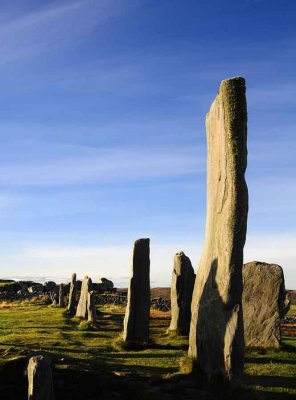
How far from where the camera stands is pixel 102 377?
532 inches

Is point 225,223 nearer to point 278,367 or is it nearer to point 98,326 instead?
point 278,367

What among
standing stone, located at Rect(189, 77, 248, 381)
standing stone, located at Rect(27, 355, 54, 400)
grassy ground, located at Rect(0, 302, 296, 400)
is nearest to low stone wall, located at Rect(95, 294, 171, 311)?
grassy ground, located at Rect(0, 302, 296, 400)

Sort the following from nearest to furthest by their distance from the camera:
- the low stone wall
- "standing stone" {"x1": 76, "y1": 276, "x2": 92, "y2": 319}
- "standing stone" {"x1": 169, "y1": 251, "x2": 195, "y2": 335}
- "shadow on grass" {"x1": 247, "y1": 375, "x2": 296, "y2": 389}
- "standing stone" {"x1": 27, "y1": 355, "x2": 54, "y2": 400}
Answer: "standing stone" {"x1": 27, "y1": 355, "x2": 54, "y2": 400}, "shadow on grass" {"x1": 247, "y1": 375, "x2": 296, "y2": 389}, "standing stone" {"x1": 169, "y1": 251, "x2": 195, "y2": 335}, "standing stone" {"x1": 76, "y1": 276, "x2": 92, "y2": 319}, the low stone wall

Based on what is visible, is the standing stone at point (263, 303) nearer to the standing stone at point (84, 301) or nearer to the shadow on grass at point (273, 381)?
the shadow on grass at point (273, 381)

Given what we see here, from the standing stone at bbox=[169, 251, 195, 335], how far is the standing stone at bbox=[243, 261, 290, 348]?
4.55 m

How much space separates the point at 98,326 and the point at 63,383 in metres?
14.6

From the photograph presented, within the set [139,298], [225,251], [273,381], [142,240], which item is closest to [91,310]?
[139,298]

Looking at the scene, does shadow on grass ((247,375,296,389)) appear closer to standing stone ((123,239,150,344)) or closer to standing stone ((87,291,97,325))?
standing stone ((123,239,150,344))

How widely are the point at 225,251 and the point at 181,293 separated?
440 inches

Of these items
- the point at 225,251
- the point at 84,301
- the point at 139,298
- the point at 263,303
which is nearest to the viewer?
the point at 225,251

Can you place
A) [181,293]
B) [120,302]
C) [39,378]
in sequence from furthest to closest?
[120,302]
[181,293]
[39,378]

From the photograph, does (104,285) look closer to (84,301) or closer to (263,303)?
(84,301)

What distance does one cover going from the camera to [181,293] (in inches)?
960

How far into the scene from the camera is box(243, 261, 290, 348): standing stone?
19.3 meters
